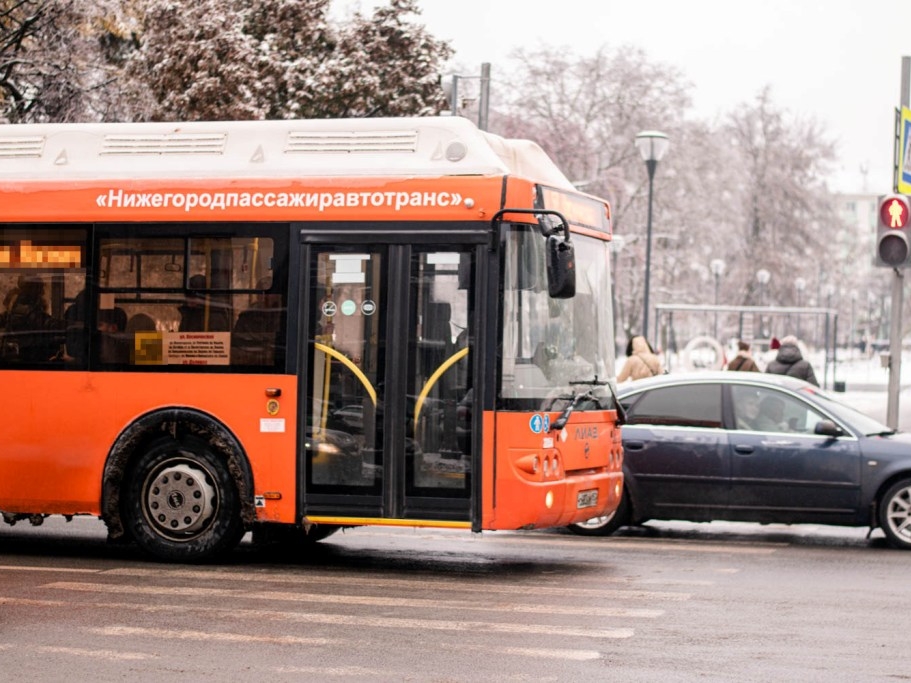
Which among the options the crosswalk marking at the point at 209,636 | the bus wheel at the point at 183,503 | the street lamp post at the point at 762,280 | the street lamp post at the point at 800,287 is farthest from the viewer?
the street lamp post at the point at 800,287

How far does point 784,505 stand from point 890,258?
4301mm

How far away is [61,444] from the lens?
11.6 m

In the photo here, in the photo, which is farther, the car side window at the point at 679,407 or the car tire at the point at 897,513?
the car side window at the point at 679,407

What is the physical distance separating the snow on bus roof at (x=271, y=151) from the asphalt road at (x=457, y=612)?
2.90m

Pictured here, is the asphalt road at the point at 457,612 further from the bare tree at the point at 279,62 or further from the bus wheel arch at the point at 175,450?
the bare tree at the point at 279,62

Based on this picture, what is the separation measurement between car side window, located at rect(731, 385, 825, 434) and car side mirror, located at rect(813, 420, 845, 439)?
0.13 meters

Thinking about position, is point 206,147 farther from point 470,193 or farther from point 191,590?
point 191,590

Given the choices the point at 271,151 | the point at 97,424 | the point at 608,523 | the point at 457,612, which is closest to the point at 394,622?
the point at 457,612

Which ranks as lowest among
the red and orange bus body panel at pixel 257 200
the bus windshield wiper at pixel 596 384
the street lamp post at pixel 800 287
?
the bus windshield wiper at pixel 596 384

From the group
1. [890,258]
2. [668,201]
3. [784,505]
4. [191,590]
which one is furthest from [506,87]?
[191,590]

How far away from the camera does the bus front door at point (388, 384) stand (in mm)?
10914

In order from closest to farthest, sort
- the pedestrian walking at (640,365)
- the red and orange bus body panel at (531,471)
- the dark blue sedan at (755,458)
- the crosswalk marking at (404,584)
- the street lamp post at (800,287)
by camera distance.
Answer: the crosswalk marking at (404,584)
the red and orange bus body panel at (531,471)
the dark blue sedan at (755,458)
the pedestrian walking at (640,365)
the street lamp post at (800,287)

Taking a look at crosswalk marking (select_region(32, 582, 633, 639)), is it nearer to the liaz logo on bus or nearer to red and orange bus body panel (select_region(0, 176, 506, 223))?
the liaz logo on bus

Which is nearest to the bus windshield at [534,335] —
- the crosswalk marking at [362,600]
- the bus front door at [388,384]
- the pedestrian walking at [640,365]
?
the bus front door at [388,384]
